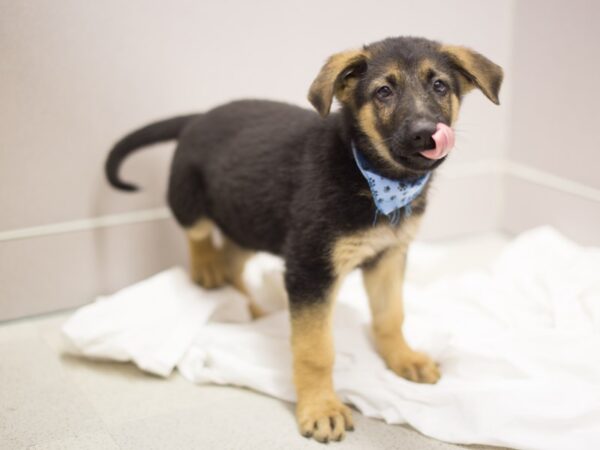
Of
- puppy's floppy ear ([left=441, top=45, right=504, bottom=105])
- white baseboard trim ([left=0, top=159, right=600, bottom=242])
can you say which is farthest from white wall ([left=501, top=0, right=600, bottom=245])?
puppy's floppy ear ([left=441, top=45, right=504, bottom=105])

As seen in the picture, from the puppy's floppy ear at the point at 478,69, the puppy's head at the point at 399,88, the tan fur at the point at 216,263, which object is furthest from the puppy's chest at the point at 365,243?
the tan fur at the point at 216,263

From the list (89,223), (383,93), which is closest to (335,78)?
(383,93)

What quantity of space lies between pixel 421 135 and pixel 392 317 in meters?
0.92

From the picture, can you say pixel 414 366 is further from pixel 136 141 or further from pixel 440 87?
pixel 136 141

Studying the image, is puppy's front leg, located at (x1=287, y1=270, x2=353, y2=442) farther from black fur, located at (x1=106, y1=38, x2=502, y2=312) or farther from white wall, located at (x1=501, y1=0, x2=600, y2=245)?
white wall, located at (x1=501, y1=0, x2=600, y2=245)

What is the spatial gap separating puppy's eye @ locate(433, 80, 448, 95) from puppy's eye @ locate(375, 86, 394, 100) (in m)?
0.15

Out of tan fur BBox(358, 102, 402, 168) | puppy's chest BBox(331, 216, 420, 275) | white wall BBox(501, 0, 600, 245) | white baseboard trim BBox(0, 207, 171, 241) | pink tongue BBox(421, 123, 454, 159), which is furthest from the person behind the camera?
white wall BBox(501, 0, 600, 245)

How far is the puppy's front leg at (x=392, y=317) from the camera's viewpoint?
2678mm

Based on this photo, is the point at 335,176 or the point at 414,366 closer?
the point at 335,176

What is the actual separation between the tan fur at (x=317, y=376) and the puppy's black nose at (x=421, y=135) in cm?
63

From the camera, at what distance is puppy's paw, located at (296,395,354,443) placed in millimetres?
2385

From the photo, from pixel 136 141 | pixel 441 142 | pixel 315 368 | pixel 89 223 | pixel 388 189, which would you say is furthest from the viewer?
pixel 89 223

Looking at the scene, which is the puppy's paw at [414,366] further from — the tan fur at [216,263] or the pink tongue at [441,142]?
the pink tongue at [441,142]

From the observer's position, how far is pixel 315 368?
248 centimetres
